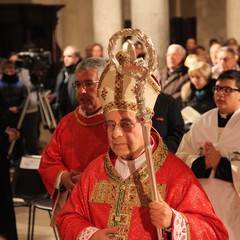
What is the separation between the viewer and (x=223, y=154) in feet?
16.0

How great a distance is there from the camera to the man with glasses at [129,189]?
3.03 m

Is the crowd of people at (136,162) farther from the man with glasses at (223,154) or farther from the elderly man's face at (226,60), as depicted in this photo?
the elderly man's face at (226,60)

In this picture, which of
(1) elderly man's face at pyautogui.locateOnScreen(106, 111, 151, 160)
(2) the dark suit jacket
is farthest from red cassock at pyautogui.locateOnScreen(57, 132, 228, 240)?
(2) the dark suit jacket

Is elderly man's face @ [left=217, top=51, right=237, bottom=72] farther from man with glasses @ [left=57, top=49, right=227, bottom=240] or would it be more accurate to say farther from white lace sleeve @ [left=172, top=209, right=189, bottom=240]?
white lace sleeve @ [left=172, top=209, right=189, bottom=240]

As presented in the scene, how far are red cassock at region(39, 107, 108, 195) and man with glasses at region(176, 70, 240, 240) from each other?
0.89 metres

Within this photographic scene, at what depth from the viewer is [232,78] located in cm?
477

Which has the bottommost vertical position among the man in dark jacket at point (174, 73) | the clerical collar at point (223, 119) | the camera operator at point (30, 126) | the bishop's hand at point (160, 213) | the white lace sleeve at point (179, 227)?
the camera operator at point (30, 126)

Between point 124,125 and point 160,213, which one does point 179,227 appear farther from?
point 124,125

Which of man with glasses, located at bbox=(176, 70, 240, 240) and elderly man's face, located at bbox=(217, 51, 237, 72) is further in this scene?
elderly man's face, located at bbox=(217, 51, 237, 72)

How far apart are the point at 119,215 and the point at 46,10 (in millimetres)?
15616

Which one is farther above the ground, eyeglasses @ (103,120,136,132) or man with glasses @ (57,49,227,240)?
eyeglasses @ (103,120,136,132)

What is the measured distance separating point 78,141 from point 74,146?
40 millimetres

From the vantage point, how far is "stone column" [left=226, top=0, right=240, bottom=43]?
13.6m

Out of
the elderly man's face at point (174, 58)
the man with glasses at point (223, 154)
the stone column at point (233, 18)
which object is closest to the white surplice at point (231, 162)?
the man with glasses at point (223, 154)
